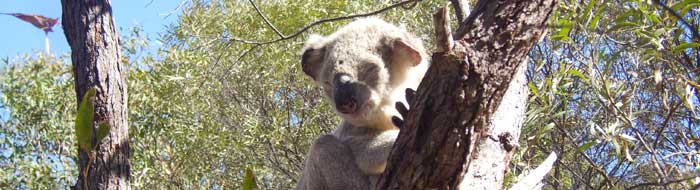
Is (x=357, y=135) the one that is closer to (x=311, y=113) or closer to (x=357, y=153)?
(x=357, y=153)

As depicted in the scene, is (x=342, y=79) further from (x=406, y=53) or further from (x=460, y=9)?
(x=460, y=9)

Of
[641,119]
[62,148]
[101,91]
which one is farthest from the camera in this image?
[62,148]

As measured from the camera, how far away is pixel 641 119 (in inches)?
207

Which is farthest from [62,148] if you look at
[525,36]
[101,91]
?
[525,36]

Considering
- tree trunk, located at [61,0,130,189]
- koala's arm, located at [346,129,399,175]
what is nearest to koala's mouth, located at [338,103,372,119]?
koala's arm, located at [346,129,399,175]

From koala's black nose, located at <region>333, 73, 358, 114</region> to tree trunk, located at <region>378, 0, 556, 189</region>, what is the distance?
3.41 feet

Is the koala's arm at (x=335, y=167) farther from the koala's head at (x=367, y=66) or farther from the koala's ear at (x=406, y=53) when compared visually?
the koala's ear at (x=406, y=53)

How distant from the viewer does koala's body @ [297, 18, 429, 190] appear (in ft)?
11.2

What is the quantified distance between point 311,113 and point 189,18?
150 centimetres

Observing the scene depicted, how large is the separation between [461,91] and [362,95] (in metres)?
1.34

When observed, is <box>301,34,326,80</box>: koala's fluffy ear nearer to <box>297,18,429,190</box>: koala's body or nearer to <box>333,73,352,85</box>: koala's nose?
<box>297,18,429,190</box>: koala's body

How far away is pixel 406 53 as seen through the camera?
11.9ft

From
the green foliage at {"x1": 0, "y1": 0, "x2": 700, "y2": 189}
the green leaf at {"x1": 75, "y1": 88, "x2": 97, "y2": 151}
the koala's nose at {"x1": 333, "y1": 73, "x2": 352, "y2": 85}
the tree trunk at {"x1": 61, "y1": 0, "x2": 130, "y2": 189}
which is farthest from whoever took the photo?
the green foliage at {"x1": 0, "y1": 0, "x2": 700, "y2": 189}

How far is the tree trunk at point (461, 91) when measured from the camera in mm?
2092
